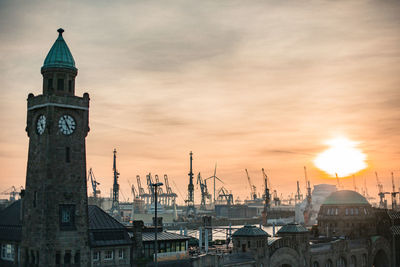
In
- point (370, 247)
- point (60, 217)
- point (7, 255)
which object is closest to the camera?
point (60, 217)

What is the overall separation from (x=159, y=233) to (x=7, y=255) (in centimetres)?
2351

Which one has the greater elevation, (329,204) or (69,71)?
(69,71)

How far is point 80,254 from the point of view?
6669cm

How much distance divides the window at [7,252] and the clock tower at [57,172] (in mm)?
5828

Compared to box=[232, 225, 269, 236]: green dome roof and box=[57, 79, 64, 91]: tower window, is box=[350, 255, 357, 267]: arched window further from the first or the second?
box=[57, 79, 64, 91]: tower window

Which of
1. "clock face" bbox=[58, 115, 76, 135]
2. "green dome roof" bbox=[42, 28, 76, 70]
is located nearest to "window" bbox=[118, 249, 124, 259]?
"clock face" bbox=[58, 115, 76, 135]

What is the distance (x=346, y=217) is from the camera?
131500 mm

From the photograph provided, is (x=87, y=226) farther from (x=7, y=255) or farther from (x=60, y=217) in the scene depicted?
(x=7, y=255)

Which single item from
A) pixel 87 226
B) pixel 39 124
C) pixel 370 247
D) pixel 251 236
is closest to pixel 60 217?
pixel 87 226

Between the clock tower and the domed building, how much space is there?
8253 centimetres

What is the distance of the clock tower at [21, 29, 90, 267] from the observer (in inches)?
2547

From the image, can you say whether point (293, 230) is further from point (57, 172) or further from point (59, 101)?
point (59, 101)

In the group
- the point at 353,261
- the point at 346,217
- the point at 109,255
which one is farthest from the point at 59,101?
the point at 346,217

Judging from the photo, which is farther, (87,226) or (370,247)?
(370,247)
